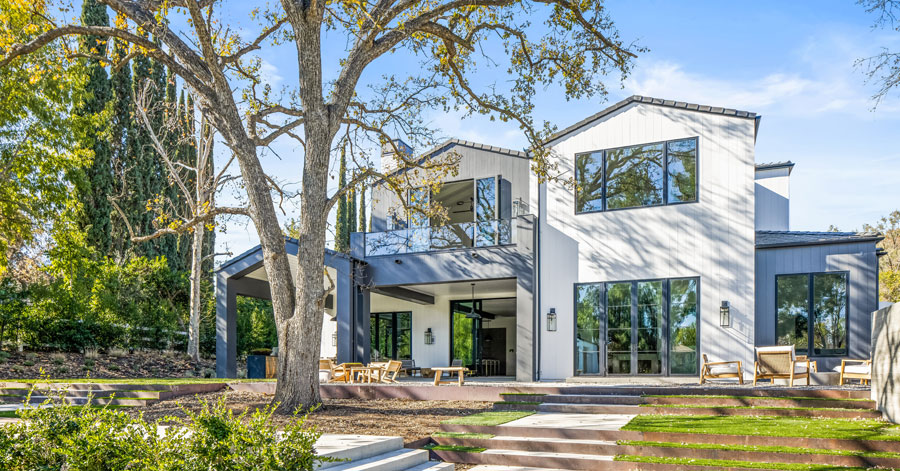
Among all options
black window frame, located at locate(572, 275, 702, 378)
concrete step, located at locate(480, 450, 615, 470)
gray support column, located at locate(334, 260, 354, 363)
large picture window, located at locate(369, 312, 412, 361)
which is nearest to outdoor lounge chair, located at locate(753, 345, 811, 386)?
black window frame, located at locate(572, 275, 702, 378)

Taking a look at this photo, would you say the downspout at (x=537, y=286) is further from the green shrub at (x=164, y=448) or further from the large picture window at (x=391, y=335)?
the green shrub at (x=164, y=448)

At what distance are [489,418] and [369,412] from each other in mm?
2060

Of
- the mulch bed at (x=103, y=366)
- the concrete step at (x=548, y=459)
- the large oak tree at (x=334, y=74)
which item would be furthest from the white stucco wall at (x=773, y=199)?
the mulch bed at (x=103, y=366)

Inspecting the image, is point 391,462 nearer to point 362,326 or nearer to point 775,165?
point 362,326

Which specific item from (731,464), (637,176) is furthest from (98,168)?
(731,464)

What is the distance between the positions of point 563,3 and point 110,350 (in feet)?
58.0

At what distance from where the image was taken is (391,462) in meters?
7.08

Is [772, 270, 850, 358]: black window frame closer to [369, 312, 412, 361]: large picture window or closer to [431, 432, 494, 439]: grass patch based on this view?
[431, 432, 494, 439]: grass patch

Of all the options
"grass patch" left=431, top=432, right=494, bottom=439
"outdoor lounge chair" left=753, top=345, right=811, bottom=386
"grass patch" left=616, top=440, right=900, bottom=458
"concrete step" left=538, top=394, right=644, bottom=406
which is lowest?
"grass patch" left=431, top=432, right=494, bottom=439

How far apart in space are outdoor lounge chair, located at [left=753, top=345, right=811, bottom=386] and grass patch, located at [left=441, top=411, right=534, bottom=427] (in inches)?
180

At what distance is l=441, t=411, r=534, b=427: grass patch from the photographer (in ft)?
31.1

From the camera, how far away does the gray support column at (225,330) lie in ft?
59.7

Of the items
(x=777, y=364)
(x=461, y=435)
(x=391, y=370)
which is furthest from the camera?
(x=391, y=370)

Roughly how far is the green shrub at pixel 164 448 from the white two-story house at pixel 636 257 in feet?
27.5
